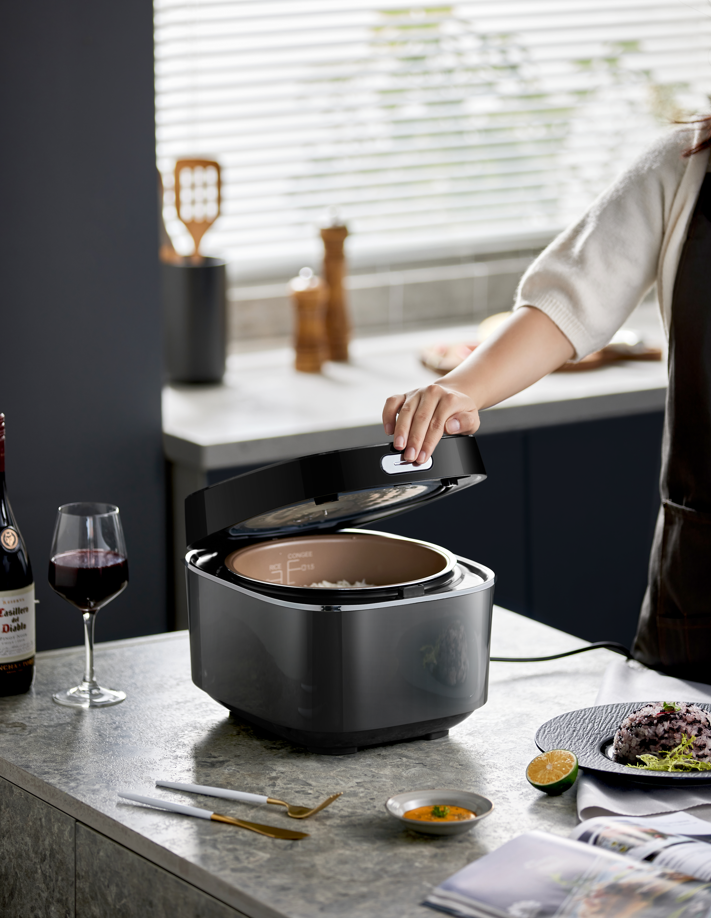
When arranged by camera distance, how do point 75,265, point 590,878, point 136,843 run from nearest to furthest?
point 590,878
point 136,843
point 75,265

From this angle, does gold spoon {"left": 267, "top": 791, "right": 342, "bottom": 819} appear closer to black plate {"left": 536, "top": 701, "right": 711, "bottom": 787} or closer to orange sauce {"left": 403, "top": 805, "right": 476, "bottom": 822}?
orange sauce {"left": 403, "top": 805, "right": 476, "bottom": 822}

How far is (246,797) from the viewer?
3.35 ft

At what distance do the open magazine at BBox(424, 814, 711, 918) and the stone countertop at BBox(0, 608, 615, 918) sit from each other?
41mm

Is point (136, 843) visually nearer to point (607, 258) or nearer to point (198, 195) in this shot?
point (607, 258)

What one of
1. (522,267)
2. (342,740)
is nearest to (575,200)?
(522,267)

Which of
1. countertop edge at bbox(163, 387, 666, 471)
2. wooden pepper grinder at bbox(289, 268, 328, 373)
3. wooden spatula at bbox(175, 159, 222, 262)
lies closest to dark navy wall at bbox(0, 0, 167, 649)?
countertop edge at bbox(163, 387, 666, 471)

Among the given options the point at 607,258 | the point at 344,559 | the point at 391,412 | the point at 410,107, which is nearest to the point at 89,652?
the point at 344,559

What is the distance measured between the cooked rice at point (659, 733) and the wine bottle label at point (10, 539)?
2.03 feet

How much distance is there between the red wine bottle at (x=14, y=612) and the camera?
123 cm

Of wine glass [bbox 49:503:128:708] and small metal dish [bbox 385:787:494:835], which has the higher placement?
wine glass [bbox 49:503:128:708]

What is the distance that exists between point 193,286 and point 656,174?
1143 mm

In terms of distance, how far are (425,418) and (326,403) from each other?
1165mm

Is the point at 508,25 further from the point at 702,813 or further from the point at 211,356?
the point at 702,813

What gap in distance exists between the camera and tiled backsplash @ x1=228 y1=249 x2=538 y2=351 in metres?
2.88
